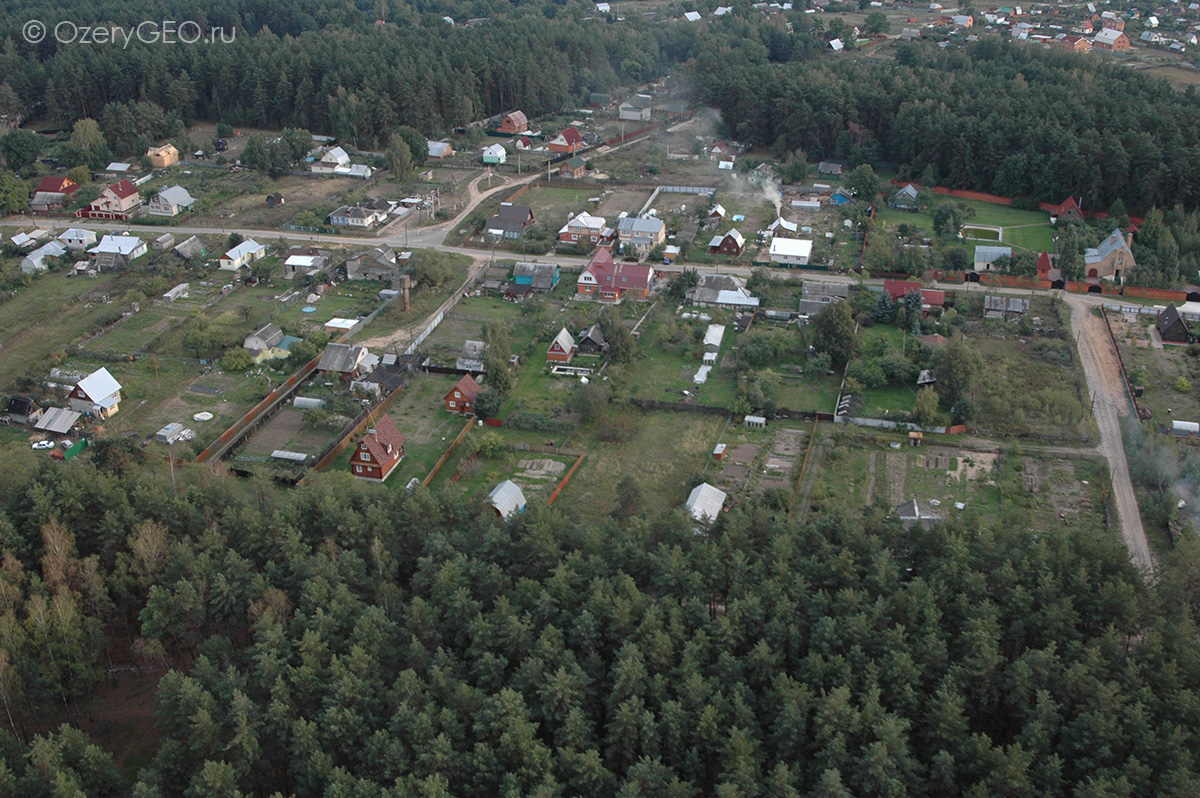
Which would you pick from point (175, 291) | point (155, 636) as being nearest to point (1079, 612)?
point (155, 636)

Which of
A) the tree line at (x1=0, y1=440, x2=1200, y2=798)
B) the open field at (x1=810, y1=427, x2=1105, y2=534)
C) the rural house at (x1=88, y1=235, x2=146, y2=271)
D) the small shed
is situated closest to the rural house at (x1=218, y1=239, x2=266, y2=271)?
the rural house at (x1=88, y1=235, x2=146, y2=271)

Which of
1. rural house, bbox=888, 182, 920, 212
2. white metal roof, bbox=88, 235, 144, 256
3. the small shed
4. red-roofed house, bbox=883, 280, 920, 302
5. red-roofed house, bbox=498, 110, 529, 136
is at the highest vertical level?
the small shed

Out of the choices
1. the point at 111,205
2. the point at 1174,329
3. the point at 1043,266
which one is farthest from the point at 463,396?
the point at 111,205

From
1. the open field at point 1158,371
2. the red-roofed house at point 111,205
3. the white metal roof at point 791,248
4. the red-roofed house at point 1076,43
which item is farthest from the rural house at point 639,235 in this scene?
the red-roofed house at point 1076,43

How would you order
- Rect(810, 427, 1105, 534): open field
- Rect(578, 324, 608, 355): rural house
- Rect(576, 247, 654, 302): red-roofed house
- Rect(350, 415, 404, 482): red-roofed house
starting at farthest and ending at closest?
Rect(576, 247, 654, 302): red-roofed house → Rect(578, 324, 608, 355): rural house → Rect(350, 415, 404, 482): red-roofed house → Rect(810, 427, 1105, 534): open field

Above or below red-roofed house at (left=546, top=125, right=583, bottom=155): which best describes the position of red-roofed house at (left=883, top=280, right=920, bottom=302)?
above

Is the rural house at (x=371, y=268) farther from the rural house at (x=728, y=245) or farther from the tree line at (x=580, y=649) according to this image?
the tree line at (x=580, y=649)

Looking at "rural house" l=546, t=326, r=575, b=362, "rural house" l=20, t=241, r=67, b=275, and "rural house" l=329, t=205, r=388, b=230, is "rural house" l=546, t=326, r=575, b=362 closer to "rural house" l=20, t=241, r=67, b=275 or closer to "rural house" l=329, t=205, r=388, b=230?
"rural house" l=329, t=205, r=388, b=230

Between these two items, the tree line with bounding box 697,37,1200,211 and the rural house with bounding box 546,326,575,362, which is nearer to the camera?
the rural house with bounding box 546,326,575,362

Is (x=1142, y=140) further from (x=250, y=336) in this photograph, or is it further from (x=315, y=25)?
(x=315, y=25)
